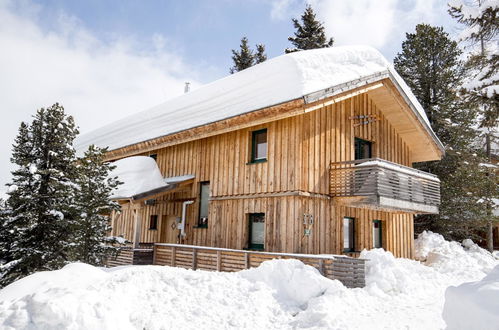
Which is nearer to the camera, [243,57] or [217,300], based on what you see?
[217,300]

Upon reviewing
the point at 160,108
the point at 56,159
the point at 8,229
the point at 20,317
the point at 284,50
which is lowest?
the point at 20,317

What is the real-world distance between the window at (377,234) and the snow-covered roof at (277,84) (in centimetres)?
480

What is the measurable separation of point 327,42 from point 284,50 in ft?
12.1

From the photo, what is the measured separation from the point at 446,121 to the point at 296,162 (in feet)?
44.9

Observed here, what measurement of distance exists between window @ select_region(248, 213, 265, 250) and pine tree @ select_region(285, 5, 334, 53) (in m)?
22.2

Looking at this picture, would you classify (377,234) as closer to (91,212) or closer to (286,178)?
(286,178)

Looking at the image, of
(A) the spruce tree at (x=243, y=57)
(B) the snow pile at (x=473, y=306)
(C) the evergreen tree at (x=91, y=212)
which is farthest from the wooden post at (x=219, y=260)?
(A) the spruce tree at (x=243, y=57)

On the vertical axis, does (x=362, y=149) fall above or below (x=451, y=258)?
above

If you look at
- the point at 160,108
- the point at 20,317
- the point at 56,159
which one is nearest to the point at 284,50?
the point at 160,108

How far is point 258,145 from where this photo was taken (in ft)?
49.1

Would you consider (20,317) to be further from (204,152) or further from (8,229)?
(204,152)

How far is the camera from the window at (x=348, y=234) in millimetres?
14875

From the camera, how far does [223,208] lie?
1522cm

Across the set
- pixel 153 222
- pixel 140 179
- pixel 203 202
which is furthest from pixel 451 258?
pixel 140 179
